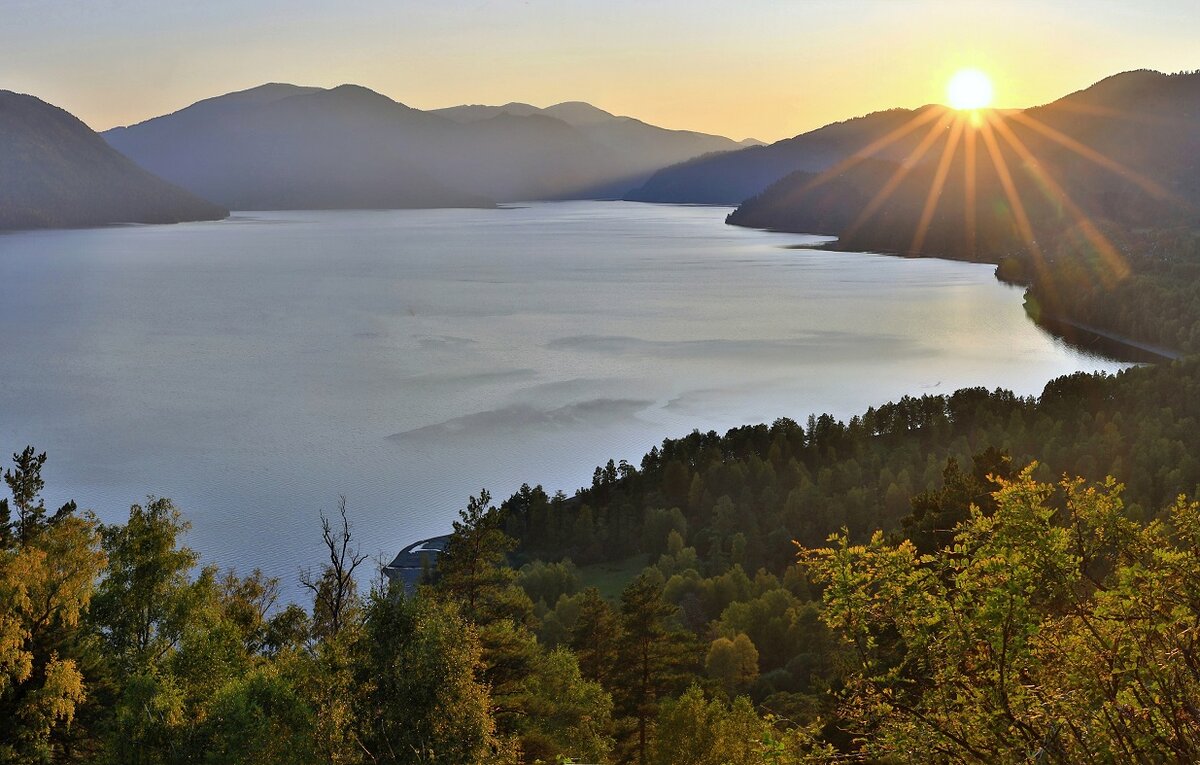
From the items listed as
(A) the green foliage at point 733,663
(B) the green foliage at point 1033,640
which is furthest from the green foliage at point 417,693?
(A) the green foliage at point 733,663

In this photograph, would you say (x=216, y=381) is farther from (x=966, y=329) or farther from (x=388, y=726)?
(x=966, y=329)

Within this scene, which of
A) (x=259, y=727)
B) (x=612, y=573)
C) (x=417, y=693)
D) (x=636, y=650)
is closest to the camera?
(x=417, y=693)

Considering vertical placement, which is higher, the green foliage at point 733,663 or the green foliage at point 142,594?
the green foliage at point 142,594

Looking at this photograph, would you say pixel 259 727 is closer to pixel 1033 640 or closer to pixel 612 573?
pixel 1033 640

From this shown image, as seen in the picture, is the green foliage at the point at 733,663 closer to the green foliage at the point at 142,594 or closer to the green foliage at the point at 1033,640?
the green foliage at the point at 142,594

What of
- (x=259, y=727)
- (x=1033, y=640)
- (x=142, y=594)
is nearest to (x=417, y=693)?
(x=259, y=727)

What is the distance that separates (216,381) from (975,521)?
59.4m

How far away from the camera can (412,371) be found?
2479 inches

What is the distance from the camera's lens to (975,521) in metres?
6.10

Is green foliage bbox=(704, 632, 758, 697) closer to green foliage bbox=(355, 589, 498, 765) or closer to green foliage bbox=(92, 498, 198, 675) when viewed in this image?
green foliage bbox=(92, 498, 198, 675)

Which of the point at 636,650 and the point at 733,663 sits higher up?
the point at 636,650

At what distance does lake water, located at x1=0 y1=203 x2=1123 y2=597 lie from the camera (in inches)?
1577

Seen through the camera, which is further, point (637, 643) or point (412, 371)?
point (412, 371)

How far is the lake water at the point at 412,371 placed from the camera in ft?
131
